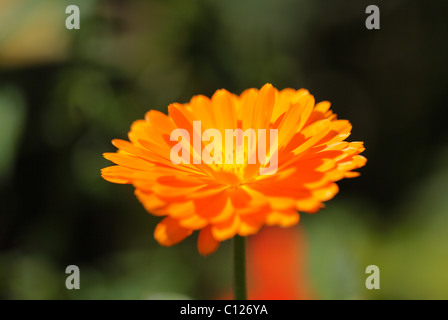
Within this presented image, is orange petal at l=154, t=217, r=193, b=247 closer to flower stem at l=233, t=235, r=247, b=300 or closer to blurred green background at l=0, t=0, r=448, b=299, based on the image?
flower stem at l=233, t=235, r=247, b=300

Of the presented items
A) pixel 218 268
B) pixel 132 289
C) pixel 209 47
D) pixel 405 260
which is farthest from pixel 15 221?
pixel 405 260

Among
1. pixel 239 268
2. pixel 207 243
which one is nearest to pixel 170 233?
pixel 207 243

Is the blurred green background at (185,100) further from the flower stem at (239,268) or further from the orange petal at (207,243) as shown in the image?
the orange petal at (207,243)

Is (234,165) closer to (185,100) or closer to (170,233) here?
(170,233)

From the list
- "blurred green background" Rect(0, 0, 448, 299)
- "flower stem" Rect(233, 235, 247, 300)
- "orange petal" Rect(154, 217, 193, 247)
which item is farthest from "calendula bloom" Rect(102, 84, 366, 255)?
"blurred green background" Rect(0, 0, 448, 299)

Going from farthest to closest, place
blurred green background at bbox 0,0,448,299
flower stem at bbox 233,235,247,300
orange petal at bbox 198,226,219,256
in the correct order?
1. blurred green background at bbox 0,0,448,299
2. flower stem at bbox 233,235,247,300
3. orange petal at bbox 198,226,219,256

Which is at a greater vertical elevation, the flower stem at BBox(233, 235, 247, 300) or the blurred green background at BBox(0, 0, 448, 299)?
the blurred green background at BBox(0, 0, 448, 299)
